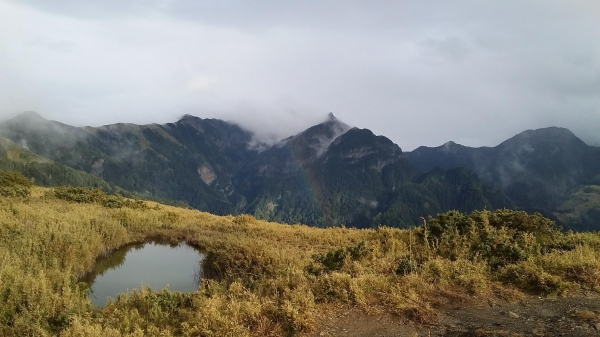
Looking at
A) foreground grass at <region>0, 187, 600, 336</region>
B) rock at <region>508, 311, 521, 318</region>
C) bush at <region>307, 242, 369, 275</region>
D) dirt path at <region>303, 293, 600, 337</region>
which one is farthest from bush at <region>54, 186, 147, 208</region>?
rock at <region>508, 311, 521, 318</region>

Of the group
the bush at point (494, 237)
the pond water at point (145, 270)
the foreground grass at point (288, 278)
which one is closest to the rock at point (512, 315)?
the foreground grass at point (288, 278)

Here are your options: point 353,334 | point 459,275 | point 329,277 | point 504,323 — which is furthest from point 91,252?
point 504,323

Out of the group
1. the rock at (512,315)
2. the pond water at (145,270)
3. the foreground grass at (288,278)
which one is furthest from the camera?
the pond water at (145,270)

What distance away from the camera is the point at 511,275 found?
443 inches

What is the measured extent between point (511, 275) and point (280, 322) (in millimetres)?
7308

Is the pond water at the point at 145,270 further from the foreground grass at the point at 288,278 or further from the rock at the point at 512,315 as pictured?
the rock at the point at 512,315

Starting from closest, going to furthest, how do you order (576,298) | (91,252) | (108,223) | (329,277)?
(576,298) → (329,277) → (91,252) → (108,223)

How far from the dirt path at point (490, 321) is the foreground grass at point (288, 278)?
370 mm

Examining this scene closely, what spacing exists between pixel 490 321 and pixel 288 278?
525cm

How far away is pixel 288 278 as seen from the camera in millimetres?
10898

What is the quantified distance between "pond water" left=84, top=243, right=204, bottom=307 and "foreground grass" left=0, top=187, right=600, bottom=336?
0.87 m

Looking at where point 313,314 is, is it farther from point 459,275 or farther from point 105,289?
point 105,289

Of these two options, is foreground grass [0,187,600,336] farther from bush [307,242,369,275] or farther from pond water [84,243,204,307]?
pond water [84,243,204,307]

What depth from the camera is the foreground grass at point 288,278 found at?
8.67 metres
